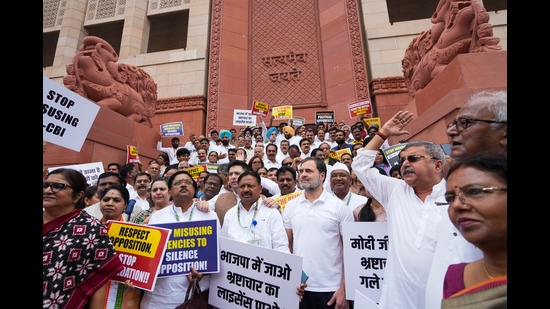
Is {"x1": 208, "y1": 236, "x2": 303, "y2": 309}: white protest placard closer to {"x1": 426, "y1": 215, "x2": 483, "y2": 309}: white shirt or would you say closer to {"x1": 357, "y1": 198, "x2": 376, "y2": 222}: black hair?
{"x1": 357, "y1": 198, "x2": 376, "y2": 222}: black hair

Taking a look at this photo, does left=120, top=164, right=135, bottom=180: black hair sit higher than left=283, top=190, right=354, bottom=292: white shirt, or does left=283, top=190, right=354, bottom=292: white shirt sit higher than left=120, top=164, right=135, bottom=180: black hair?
left=120, top=164, right=135, bottom=180: black hair

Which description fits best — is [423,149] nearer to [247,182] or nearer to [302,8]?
[247,182]

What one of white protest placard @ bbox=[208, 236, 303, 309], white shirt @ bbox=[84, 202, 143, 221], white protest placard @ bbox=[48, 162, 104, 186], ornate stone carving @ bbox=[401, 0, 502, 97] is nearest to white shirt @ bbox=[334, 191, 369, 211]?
white protest placard @ bbox=[208, 236, 303, 309]

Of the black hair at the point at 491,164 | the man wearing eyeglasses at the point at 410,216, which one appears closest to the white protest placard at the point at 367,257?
the man wearing eyeglasses at the point at 410,216

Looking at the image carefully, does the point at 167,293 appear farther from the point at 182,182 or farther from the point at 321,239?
the point at 321,239

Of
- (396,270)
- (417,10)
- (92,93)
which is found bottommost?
(396,270)

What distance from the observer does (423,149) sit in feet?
6.84

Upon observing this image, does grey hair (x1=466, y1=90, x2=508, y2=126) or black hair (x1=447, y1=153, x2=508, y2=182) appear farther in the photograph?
grey hair (x1=466, y1=90, x2=508, y2=126)

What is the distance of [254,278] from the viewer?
2.36 metres

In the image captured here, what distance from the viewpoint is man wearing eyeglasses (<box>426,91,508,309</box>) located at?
131cm

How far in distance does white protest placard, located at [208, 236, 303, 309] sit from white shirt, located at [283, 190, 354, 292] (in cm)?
35

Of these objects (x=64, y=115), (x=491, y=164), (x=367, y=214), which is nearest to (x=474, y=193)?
(x=491, y=164)

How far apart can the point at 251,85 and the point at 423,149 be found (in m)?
11.0

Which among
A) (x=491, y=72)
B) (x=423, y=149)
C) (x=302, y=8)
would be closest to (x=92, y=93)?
(x=423, y=149)
